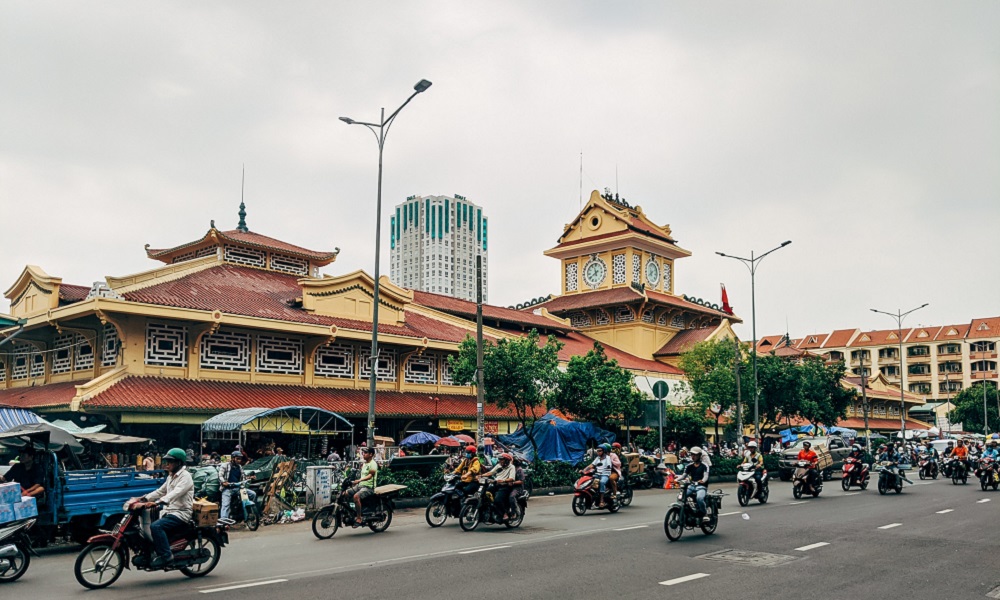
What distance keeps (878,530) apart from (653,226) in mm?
43849

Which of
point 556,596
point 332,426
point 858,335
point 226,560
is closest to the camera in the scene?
point 556,596

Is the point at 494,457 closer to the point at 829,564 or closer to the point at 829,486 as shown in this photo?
the point at 829,486

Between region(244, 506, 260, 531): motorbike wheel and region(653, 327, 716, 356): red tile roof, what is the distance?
121 ft

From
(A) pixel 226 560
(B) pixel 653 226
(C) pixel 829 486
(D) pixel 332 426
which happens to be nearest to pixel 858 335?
(B) pixel 653 226

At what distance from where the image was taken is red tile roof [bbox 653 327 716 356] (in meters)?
51.8

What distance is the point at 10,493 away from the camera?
11.4 m

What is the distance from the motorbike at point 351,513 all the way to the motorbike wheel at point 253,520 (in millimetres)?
2111

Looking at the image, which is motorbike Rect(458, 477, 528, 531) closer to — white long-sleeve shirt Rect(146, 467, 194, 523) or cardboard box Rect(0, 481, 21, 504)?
white long-sleeve shirt Rect(146, 467, 194, 523)

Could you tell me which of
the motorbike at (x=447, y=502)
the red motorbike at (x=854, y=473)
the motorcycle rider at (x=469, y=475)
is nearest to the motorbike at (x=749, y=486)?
the red motorbike at (x=854, y=473)

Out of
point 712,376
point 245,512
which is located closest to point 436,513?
point 245,512

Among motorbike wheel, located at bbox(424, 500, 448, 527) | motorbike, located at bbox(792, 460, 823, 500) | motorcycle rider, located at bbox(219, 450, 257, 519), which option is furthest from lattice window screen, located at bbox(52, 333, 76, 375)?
motorbike, located at bbox(792, 460, 823, 500)

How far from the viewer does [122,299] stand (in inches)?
995

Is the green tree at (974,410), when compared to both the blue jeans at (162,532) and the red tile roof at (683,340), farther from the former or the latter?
the blue jeans at (162,532)

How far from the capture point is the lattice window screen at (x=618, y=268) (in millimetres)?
55750
